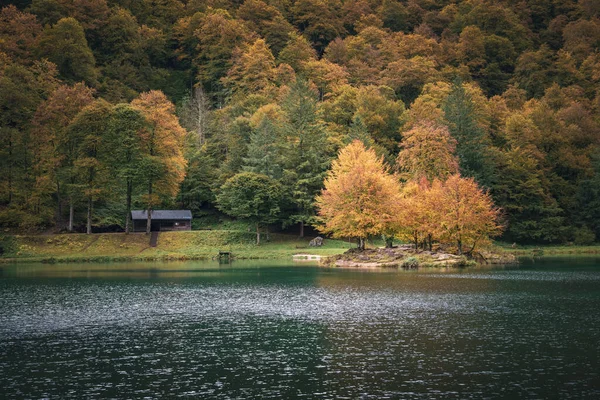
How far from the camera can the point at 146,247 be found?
83.3 m

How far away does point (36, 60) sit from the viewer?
115250 mm

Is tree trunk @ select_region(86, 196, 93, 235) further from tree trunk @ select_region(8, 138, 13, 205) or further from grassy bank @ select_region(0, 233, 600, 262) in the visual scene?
tree trunk @ select_region(8, 138, 13, 205)

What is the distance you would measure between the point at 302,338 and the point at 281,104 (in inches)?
3279

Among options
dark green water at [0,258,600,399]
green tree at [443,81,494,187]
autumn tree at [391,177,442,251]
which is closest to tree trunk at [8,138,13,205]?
dark green water at [0,258,600,399]

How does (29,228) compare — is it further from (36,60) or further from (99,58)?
(99,58)

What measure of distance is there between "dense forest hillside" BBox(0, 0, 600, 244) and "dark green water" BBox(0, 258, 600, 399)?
115 feet

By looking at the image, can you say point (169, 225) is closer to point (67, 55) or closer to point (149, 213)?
point (149, 213)

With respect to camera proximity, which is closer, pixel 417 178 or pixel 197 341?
pixel 197 341

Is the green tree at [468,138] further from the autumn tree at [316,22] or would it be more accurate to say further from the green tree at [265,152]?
the autumn tree at [316,22]

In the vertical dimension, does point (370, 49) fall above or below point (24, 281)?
above

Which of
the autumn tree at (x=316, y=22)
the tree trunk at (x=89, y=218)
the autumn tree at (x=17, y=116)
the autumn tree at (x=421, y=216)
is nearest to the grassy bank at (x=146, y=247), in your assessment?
the tree trunk at (x=89, y=218)

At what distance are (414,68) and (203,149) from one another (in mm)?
50344

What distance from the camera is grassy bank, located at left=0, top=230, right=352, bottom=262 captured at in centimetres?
7812

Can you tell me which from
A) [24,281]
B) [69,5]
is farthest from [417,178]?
[69,5]
